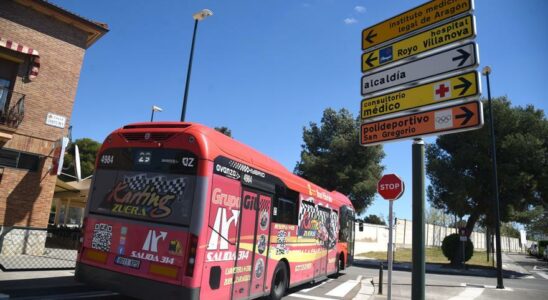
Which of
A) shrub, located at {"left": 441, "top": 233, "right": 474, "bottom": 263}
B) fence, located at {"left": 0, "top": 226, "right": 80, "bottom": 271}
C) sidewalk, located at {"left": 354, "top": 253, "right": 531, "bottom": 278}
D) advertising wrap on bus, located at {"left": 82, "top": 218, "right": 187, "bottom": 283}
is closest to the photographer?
advertising wrap on bus, located at {"left": 82, "top": 218, "right": 187, "bottom": 283}

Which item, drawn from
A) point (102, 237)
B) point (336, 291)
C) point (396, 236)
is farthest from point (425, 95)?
point (396, 236)

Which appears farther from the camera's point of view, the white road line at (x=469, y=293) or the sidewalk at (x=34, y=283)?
the white road line at (x=469, y=293)

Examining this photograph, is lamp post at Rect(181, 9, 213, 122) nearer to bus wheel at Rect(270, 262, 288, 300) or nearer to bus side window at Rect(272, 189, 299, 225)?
bus side window at Rect(272, 189, 299, 225)

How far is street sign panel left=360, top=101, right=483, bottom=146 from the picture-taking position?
4.39 metres

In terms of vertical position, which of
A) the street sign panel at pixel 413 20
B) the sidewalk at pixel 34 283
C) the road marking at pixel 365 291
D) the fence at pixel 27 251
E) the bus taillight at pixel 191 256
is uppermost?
the street sign panel at pixel 413 20

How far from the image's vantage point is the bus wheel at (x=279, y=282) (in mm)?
8828

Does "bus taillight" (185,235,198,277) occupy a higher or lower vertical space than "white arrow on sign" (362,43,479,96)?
lower

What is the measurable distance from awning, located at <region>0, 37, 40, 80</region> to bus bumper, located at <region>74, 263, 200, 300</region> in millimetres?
9920

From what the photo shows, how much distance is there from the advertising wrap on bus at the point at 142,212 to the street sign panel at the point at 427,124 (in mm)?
2883

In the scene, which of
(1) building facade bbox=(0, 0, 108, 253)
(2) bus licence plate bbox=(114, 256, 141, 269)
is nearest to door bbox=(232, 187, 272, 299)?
(2) bus licence plate bbox=(114, 256, 141, 269)

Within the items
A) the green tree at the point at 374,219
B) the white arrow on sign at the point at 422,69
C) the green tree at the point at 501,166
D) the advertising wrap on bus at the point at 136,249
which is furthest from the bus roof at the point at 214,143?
the green tree at the point at 374,219

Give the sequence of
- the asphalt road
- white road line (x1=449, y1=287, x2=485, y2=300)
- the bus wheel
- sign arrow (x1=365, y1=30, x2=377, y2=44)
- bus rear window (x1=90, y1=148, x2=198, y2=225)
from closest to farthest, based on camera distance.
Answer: sign arrow (x1=365, y1=30, x2=377, y2=44)
bus rear window (x1=90, y1=148, x2=198, y2=225)
the asphalt road
the bus wheel
white road line (x1=449, y1=287, x2=485, y2=300)

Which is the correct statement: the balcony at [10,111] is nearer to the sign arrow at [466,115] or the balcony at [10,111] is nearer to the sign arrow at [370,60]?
the sign arrow at [370,60]

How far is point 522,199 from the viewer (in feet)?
81.3
